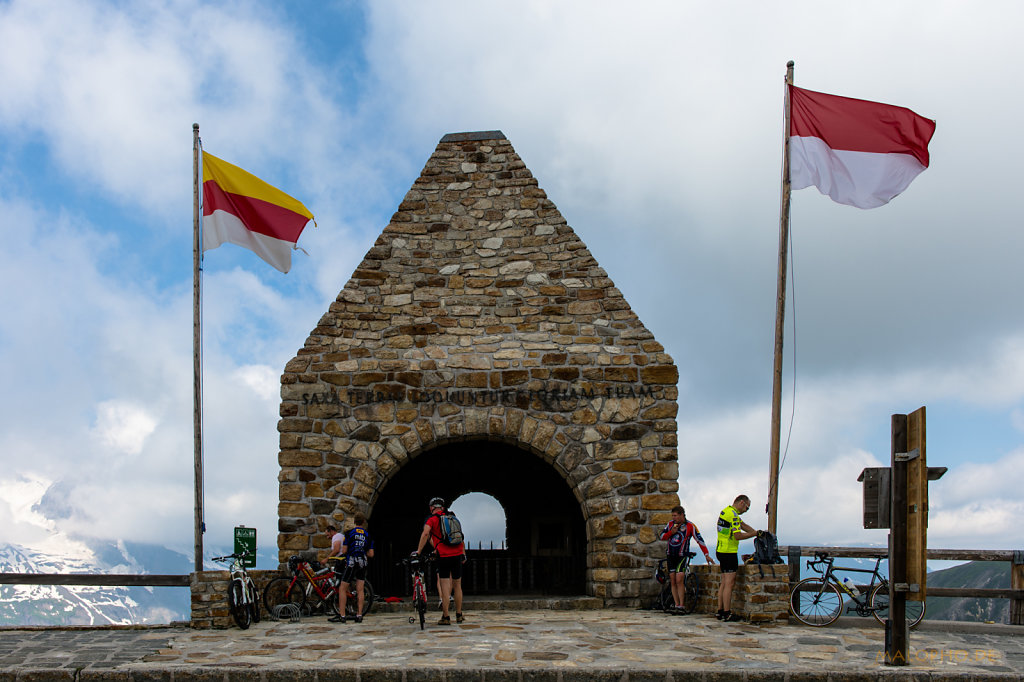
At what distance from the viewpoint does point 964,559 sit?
38.2 feet

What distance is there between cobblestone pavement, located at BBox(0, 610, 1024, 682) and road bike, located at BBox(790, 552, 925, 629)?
0.26 metres

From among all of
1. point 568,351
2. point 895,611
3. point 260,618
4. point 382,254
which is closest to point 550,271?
point 568,351

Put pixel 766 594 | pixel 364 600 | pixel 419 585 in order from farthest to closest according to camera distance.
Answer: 1. pixel 364 600
2. pixel 766 594
3. pixel 419 585

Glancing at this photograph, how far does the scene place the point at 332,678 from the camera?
727cm

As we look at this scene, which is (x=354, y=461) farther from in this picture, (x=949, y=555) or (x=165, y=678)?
(x=949, y=555)

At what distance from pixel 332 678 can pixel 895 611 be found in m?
4.68

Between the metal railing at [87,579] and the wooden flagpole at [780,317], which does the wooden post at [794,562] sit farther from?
the metal railing at [87,579]

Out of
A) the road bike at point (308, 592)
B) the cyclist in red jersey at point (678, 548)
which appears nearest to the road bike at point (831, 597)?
the cyclist in red jersey at point (678, 548)

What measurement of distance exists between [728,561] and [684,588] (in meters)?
1.14

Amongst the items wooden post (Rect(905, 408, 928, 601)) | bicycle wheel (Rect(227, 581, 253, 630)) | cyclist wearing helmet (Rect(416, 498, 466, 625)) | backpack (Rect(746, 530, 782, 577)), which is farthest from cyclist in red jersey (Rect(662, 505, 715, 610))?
bicycle wheel (Rect(227, 581, 253, 630))

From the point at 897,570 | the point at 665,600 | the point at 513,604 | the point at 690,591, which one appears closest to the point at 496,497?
the point at 513,604

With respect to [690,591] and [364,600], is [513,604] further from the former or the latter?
[690,591]

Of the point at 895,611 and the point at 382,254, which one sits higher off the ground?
the point at 382,254

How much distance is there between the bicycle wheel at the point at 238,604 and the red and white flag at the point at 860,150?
8.76 metres
